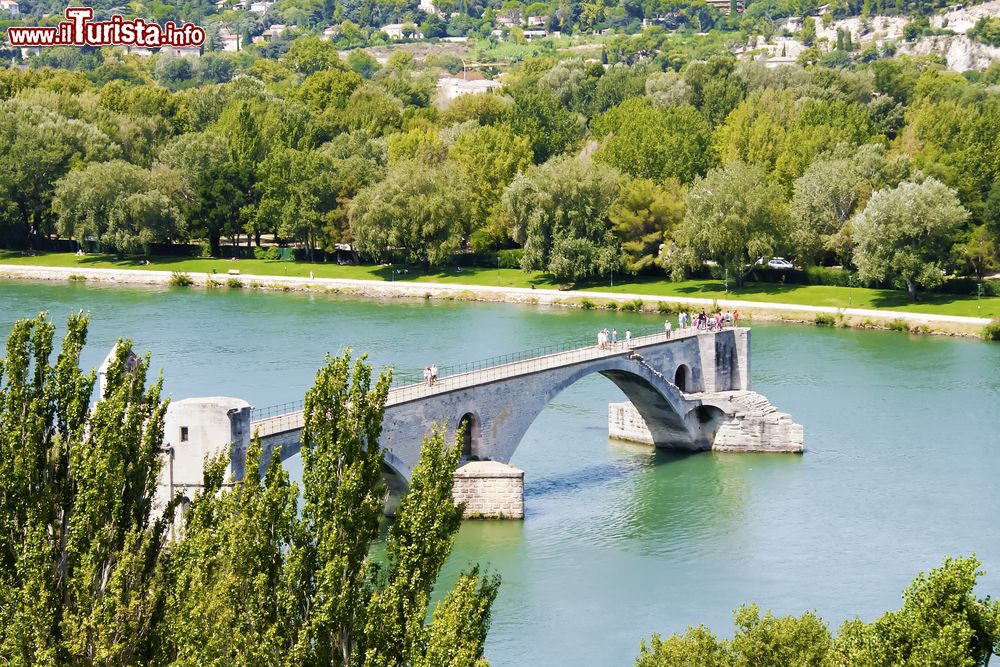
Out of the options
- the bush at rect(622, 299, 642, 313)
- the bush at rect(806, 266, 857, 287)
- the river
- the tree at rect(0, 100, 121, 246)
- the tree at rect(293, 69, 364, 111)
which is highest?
the tree at rect(293, 69, 364, 111)

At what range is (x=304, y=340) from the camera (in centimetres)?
7238

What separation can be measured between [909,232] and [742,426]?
2974 centimetres

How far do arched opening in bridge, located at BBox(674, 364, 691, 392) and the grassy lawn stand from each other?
2797cm

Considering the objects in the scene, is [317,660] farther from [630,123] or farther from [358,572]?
[630,123]

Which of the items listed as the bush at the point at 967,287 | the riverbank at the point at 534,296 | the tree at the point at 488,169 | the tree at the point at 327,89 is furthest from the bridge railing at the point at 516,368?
the tree at the point at 327,89

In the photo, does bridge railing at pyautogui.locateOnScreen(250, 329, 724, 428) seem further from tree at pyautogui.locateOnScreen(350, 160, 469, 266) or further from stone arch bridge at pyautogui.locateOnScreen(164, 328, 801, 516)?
tree at pyautogui.locateOnScreen(350, 160, 469, 266)

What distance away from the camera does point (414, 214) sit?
9238cm

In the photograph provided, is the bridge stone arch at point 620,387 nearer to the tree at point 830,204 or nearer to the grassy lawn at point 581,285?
the grassy lawn at point 581,285

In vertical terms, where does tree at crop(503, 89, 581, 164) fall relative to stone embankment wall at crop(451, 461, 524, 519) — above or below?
above

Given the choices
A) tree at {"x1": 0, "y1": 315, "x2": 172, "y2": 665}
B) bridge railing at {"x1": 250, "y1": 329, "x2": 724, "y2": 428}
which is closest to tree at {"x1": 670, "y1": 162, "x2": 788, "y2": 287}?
bridge railing at {"x1": 250, "y1": 329, "x2": 724, "y2": 428}

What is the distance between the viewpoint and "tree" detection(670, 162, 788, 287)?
83.5 metres

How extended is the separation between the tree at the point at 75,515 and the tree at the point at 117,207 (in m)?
75.1

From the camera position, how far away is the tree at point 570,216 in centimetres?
8700

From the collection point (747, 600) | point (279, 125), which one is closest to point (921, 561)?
point (747, 600)
